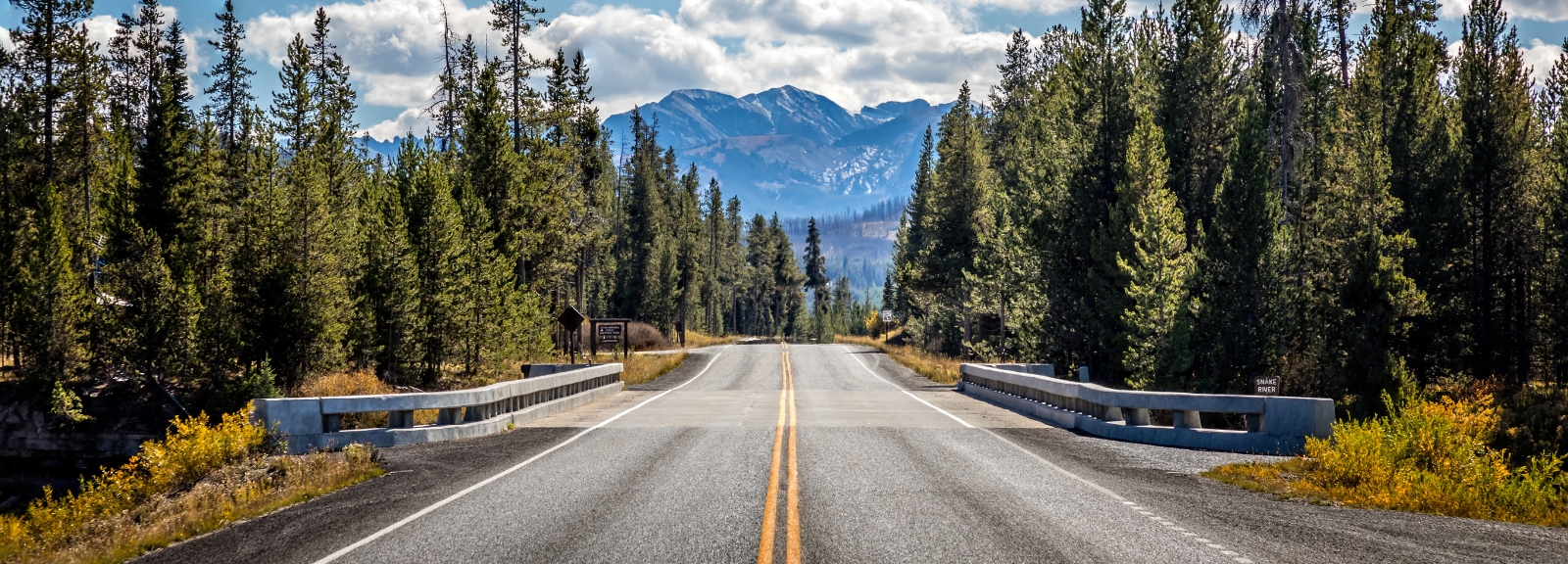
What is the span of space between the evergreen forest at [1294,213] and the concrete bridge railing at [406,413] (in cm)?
2014

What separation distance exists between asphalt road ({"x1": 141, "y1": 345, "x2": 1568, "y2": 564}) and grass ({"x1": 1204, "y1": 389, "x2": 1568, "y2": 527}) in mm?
713

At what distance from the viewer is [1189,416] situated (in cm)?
1655

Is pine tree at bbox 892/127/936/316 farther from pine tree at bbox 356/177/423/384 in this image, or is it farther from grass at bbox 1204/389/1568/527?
grass at bbox 1204/389/1568/527

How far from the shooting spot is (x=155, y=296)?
93.4 feet

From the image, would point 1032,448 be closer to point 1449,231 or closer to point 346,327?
point 346,327

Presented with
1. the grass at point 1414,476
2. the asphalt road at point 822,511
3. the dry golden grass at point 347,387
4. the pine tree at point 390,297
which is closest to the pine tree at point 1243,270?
the asphalt road at point 822,511

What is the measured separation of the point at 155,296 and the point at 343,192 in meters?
7.75

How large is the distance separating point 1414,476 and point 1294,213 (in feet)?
86.3

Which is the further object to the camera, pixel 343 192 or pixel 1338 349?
pixel 343 192

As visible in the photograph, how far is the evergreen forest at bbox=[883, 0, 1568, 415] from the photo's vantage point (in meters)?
30.4

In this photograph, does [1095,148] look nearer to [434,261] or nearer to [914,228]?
[434,261]

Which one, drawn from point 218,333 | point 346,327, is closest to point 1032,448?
point 346,327

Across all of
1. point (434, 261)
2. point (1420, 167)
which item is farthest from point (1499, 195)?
point (434, 261)

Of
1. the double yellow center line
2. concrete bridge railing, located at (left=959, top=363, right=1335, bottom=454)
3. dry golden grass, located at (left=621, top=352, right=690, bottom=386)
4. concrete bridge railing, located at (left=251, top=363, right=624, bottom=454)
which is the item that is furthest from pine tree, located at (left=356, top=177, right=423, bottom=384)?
concrete bridge railing, located at (left=959, top=363, right=1335, bottom=454)
